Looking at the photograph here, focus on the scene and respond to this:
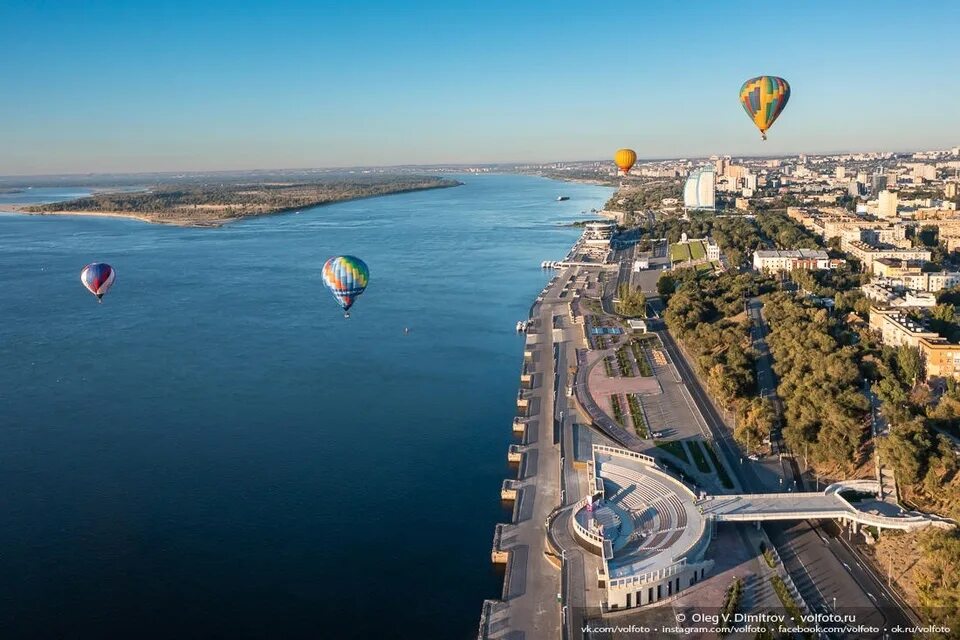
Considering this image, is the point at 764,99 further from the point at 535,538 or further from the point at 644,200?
the point at 644,200

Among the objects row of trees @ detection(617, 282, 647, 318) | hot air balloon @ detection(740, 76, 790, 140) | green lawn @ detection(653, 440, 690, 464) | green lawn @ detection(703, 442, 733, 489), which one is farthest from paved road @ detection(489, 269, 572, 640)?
hot air balloon @ detection(740, 76, 790, 140)

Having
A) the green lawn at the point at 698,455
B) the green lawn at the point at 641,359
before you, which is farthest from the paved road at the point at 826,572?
the green lawn at the point at 641,359

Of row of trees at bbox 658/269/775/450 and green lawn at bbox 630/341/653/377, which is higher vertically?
row of trees at bbox 658/269/775/450

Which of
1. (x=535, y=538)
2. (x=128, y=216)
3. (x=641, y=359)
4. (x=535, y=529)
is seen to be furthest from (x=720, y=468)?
(x=128, y=216)

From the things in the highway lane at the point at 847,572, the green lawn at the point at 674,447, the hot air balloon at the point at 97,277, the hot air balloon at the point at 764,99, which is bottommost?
the highway lane at the point at 847,572

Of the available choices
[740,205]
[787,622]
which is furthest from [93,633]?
[740,205]

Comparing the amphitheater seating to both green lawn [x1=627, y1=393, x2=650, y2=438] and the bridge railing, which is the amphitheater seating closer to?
the bridge railing

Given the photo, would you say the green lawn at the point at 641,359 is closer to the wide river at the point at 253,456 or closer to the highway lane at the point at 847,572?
the wide river at the point at 253,456
